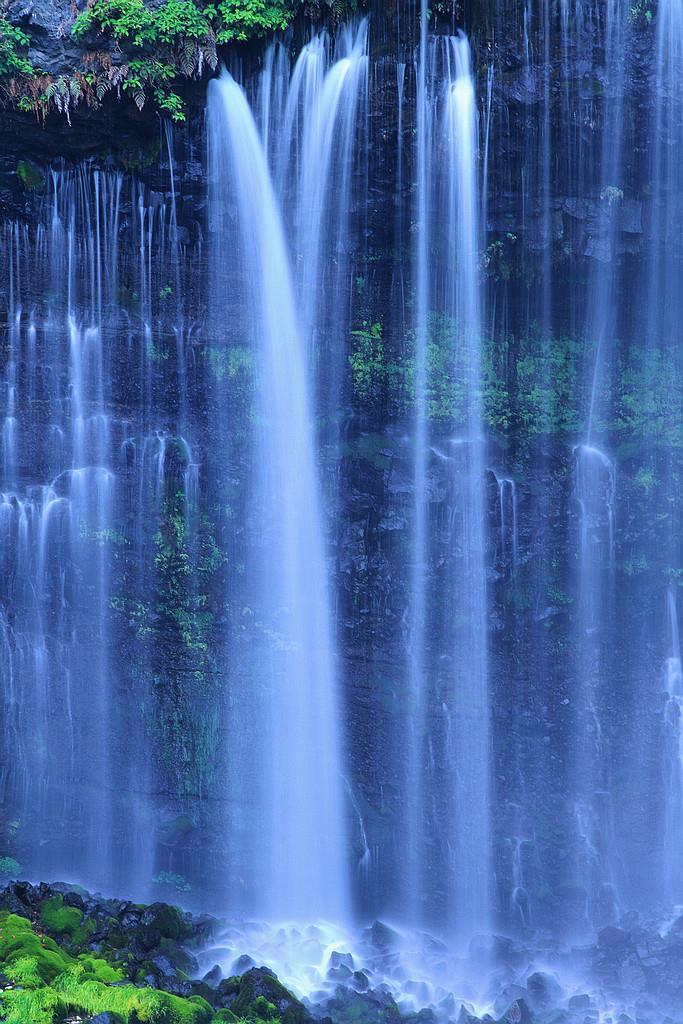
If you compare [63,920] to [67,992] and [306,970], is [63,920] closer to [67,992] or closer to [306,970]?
[67,992]

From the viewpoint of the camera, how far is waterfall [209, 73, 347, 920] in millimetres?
13469

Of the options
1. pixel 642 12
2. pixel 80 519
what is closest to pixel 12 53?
pixel 80 519

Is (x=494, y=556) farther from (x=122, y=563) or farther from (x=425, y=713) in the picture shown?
(x=122, y=563)

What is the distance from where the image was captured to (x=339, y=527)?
46.2 feet

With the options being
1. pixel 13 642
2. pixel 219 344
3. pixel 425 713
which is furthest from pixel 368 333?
pixel 13 642

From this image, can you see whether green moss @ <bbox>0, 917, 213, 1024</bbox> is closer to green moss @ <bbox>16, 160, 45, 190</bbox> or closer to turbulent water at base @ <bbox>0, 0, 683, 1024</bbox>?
turbulent water at base @ <bbox>0, 0, 683, 1024</bbox>

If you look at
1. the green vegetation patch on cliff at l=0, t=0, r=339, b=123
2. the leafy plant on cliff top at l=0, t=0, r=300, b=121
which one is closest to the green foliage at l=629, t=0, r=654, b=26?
the green vegetation patch on cliff at l=0, t=0, r=339, b=123

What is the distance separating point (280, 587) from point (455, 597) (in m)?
Answer: 2.68

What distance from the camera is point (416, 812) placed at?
13.7 m

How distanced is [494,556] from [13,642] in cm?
757

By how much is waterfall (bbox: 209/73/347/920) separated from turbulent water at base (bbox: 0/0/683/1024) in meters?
0.05

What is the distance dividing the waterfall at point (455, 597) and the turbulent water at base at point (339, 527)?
0.05 m

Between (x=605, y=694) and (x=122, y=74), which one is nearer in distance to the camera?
(x=122, y=74)

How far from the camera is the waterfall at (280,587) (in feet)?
44.2
